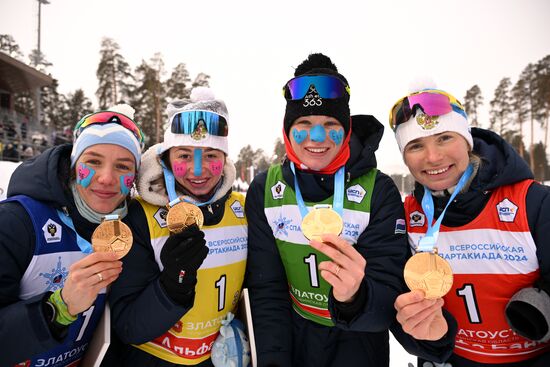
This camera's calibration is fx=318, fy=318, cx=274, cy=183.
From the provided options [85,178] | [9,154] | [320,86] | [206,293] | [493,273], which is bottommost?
[206,293]

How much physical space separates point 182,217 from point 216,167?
66 cm

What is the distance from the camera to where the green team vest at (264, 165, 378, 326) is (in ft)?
8.82

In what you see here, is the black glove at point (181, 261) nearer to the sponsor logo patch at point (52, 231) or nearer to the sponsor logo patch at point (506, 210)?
the sponsor logo patch at point (52, 231)

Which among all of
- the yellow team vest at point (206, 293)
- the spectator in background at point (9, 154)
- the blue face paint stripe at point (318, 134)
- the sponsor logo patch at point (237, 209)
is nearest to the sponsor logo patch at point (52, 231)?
the yellow team vest at point (206, 293)

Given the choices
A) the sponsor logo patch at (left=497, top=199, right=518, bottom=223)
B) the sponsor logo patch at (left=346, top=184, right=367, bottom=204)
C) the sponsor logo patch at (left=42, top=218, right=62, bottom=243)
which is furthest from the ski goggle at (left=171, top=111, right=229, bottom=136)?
the sponsor logo patch at (left=497, top=199, right=518, bottom=223)

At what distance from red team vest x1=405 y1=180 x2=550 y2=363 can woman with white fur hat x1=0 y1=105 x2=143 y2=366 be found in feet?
8.15

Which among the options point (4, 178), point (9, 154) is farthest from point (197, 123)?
point (9, 154)

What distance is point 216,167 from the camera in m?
2.85

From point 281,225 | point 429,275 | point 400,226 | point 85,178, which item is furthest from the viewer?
point 281,225

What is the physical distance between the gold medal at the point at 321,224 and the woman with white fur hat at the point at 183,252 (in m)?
0.80

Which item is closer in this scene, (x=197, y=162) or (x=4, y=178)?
(x=197, y=162)

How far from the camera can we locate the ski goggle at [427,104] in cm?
260

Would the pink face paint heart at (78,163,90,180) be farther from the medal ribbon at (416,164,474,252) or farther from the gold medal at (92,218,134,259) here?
the medal ribbon at (416,164,474,252)

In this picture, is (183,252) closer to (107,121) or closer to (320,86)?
(107,121)
